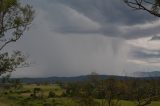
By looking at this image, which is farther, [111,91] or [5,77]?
[111,91]

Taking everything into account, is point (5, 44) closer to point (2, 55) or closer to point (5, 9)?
point (2, 55)

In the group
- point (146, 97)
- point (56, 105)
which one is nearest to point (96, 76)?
point (56, 105)

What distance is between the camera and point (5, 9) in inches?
1294

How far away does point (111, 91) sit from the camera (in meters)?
74.7

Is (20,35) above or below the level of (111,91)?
above

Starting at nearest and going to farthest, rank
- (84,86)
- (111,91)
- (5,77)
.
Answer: (5,77), (111,91), (84,86)

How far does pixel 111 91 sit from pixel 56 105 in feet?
147

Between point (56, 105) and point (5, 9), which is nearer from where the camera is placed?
point (5, 9)

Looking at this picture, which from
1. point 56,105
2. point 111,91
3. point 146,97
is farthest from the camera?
A: point 56,105

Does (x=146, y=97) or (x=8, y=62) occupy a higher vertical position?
(x=8, y=62)

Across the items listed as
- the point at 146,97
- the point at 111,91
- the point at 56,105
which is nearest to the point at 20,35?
the point at 146,97

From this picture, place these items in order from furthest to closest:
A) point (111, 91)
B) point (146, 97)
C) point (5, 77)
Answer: point (111, 91), point (5, 77), point (146, 97)

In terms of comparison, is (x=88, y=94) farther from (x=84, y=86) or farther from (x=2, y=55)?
(x=2, y=55)

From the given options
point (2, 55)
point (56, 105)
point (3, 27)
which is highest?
point (3, 27)
